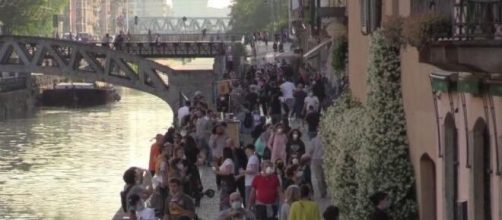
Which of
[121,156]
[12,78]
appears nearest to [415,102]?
[121,156]

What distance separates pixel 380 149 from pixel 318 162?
777cm

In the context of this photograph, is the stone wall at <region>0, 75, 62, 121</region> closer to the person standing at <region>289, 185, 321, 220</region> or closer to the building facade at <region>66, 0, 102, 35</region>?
the person standing at <region>289, 185, 321, 220</region>

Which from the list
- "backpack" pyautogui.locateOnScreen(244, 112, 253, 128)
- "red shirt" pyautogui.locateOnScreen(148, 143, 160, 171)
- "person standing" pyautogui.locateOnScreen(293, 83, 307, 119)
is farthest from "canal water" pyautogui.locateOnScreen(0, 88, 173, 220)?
"red shirt" pyautogui.locateOnScreen(148, 143, 160, 171)

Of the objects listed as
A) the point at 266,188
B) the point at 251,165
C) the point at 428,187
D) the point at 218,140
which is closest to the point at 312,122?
the point at 218,140

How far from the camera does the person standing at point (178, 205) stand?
18969mm

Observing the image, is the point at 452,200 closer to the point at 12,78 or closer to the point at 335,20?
the point at 335,20

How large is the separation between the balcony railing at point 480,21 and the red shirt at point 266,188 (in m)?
7.95

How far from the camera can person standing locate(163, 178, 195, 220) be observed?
19.0m

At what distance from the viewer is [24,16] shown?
10300 cm

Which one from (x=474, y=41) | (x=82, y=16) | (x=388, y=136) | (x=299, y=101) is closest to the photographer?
(x=474, y=41)

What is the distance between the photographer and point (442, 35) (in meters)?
14.4

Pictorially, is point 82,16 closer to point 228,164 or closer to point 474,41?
point 228,164

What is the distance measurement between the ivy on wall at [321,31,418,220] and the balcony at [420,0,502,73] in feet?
14.4

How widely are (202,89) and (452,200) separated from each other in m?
57.8
